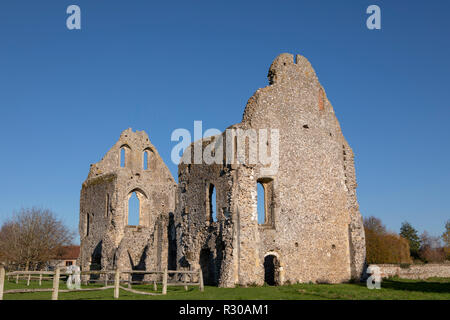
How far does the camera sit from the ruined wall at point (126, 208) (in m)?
24.4

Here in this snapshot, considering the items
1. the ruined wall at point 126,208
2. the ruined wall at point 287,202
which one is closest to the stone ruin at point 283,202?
the ruined wall at point 287,202

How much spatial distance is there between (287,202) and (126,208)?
42.1ft

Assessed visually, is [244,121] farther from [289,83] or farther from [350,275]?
[350,275]

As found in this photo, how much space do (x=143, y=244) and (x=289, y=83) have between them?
13.4 m

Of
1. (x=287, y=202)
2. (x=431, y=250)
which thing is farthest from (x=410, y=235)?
(x=287, y=202)

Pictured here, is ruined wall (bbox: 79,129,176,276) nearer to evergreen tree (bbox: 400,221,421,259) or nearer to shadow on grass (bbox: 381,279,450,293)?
shadow on grass (bbox: 381,279,450,293)

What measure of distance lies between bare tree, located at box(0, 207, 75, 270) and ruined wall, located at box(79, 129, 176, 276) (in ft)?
22.1

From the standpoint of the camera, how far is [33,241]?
33938mm

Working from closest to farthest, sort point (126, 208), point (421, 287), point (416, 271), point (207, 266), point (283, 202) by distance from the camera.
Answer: point (421, 287)
point (283, 202)
point (207, 266)
point (416, 271)
point (126, 208)

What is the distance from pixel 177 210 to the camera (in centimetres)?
2098

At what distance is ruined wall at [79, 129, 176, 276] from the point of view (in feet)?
80.1

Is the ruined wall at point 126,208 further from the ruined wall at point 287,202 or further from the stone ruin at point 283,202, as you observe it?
the ruined wall at point 287,202

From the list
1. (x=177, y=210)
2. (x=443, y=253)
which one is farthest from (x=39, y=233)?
(x=443, y=253)

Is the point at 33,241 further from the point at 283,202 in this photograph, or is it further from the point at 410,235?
the point at 410,235
